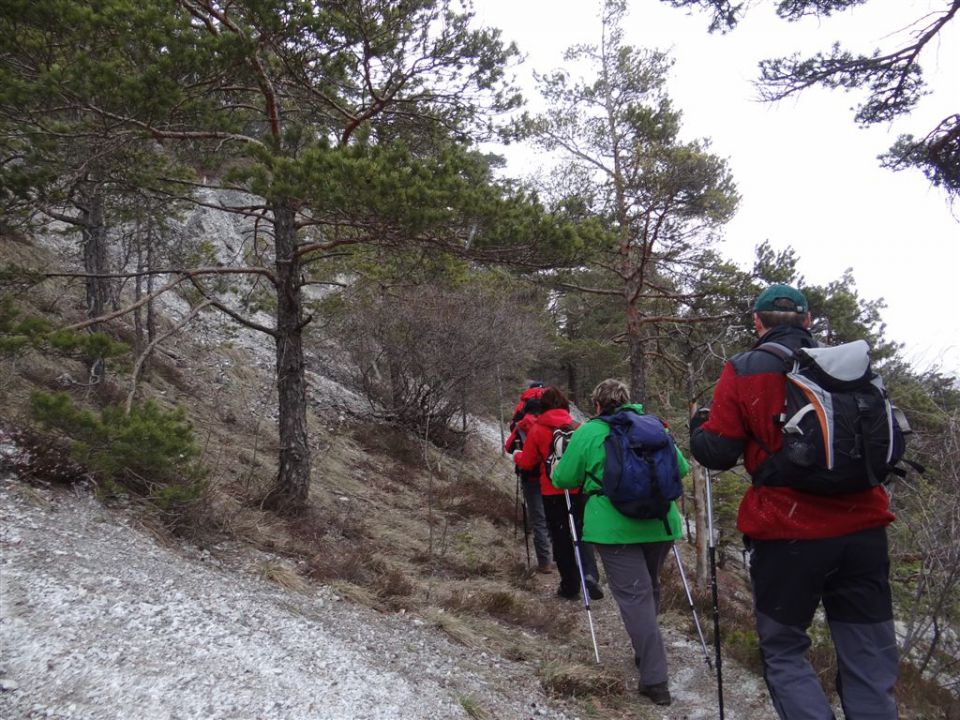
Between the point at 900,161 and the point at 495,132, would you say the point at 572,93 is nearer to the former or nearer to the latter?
the point at 495,132

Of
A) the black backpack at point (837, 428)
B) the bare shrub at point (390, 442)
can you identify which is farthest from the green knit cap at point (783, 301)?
the bare shrub at point (390, 442)

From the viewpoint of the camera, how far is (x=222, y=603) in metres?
4.20

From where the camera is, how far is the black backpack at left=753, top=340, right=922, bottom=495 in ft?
8.52

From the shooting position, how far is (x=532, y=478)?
6.78m

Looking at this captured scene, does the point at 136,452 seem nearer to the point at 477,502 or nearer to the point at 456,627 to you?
the point at 456,627

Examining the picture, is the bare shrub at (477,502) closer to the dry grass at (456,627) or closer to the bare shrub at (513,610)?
the bare shrub at (513,610)

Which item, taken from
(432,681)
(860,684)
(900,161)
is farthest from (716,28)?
(432,681)

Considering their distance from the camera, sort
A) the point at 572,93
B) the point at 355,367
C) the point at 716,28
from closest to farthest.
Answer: the point at 716,28, the point at 572,93, the point at 355,367

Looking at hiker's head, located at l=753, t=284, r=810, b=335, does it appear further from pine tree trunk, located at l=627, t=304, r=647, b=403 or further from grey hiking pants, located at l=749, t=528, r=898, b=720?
pine tree trunk, located at l=627, t=304, r=647, b=403

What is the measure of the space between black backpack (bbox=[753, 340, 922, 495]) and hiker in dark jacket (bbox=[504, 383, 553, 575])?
3.84 metres

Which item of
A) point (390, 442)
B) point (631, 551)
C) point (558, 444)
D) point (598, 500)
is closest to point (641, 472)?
point (598, 500)

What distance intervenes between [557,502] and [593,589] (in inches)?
33.7

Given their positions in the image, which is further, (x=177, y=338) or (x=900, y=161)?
(x=177, y=338)

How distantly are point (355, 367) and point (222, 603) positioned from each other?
35.7ft
